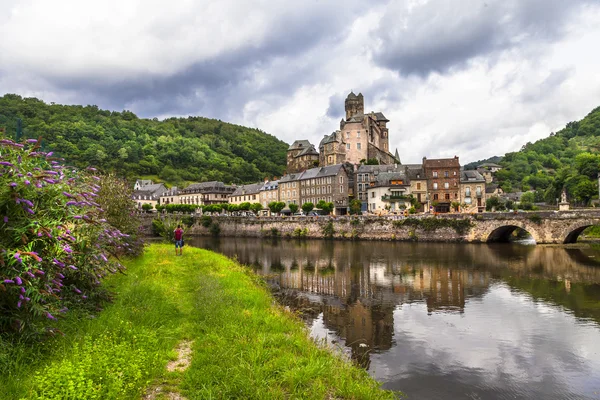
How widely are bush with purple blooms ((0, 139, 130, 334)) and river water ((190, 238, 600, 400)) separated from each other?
860 centimetres

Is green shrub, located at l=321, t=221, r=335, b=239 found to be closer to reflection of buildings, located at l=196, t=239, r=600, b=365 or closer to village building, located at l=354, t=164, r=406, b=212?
reflection of buildings, located at l=196, t=239, r=600, b=365

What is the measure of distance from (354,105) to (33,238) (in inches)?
4352

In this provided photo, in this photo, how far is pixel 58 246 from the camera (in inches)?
292

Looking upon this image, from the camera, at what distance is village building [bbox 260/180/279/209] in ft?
318

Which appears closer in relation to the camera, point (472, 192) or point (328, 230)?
point (328, 230)

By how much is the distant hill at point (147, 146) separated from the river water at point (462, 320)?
4124 inches

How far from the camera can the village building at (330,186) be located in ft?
270

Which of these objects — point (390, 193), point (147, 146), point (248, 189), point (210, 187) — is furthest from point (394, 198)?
point (147, 146)

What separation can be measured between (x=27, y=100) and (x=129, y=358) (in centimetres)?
17279

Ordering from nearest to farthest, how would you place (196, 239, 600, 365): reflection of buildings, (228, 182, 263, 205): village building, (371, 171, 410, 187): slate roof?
(196, 239, 600, 365): reflection of buildings
(371, 171, 410, 187): slate roof
(228, 182, 263, 205): village building

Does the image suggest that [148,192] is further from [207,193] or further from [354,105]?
[354,105]

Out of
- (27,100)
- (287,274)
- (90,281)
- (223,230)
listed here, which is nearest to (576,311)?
(287,274)

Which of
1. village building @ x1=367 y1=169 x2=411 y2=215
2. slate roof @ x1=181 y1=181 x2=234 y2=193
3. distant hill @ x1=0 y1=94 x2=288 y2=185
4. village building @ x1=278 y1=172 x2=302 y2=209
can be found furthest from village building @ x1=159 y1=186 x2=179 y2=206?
village building @ x1=367 y1=169 x2=411 y2=215

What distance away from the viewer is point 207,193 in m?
113
